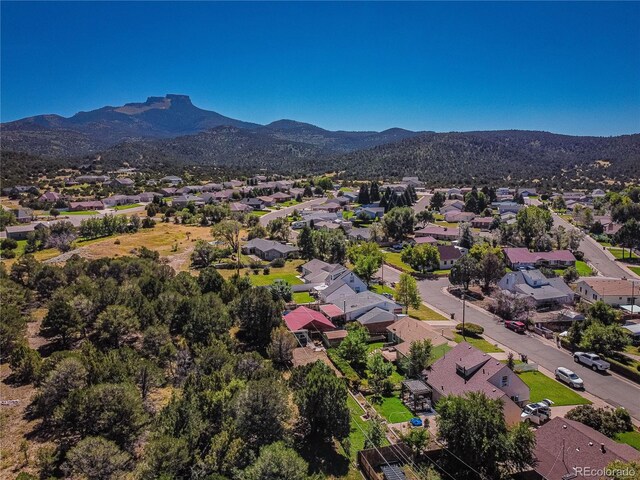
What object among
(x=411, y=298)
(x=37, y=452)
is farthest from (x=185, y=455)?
(x=411, y=298)

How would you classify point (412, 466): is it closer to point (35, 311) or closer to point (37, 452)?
point (37, 452)

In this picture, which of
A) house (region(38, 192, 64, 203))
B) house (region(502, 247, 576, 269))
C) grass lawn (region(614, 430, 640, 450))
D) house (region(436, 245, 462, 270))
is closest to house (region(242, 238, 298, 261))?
house (region(436, 245, 462, 270))

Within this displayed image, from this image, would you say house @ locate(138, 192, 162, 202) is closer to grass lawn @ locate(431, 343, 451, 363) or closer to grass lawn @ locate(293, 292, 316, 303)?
grass lawn @ locate(293, 292, 316, 303)

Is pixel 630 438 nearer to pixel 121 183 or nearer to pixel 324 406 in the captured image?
pixel 324 406

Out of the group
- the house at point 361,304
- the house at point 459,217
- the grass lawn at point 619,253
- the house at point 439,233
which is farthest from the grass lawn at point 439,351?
the house at point 459,217

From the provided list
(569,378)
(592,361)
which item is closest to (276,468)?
(569,378)

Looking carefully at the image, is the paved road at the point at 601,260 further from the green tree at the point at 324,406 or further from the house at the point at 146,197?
the house at the point at 146,197
